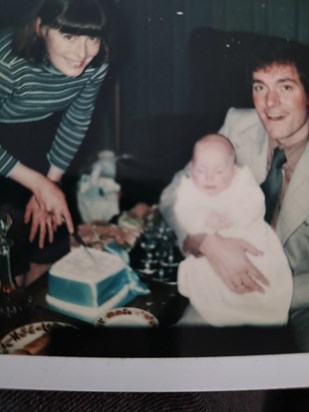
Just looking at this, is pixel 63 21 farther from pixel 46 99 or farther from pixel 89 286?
pixel 89 286

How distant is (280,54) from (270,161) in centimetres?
12

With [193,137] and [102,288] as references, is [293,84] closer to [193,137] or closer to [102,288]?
[193,137]

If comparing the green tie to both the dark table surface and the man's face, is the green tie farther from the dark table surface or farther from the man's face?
the dark table surface

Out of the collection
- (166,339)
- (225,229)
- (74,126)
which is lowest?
(166,339)

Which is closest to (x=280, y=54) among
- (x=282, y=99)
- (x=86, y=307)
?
(x=282, y=99)

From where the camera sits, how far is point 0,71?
572 mm

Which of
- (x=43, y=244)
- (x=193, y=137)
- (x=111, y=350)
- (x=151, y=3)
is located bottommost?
(x=111, y=350)

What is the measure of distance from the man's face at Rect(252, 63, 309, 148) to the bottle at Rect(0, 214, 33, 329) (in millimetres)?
320

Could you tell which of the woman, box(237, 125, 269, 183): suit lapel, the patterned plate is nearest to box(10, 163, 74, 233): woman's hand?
the woman

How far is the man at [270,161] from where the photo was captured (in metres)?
0.57

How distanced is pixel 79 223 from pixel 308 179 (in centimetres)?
27

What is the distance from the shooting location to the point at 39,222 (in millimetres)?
604

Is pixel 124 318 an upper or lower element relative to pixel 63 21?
lower

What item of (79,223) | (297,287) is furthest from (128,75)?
(297,287)
